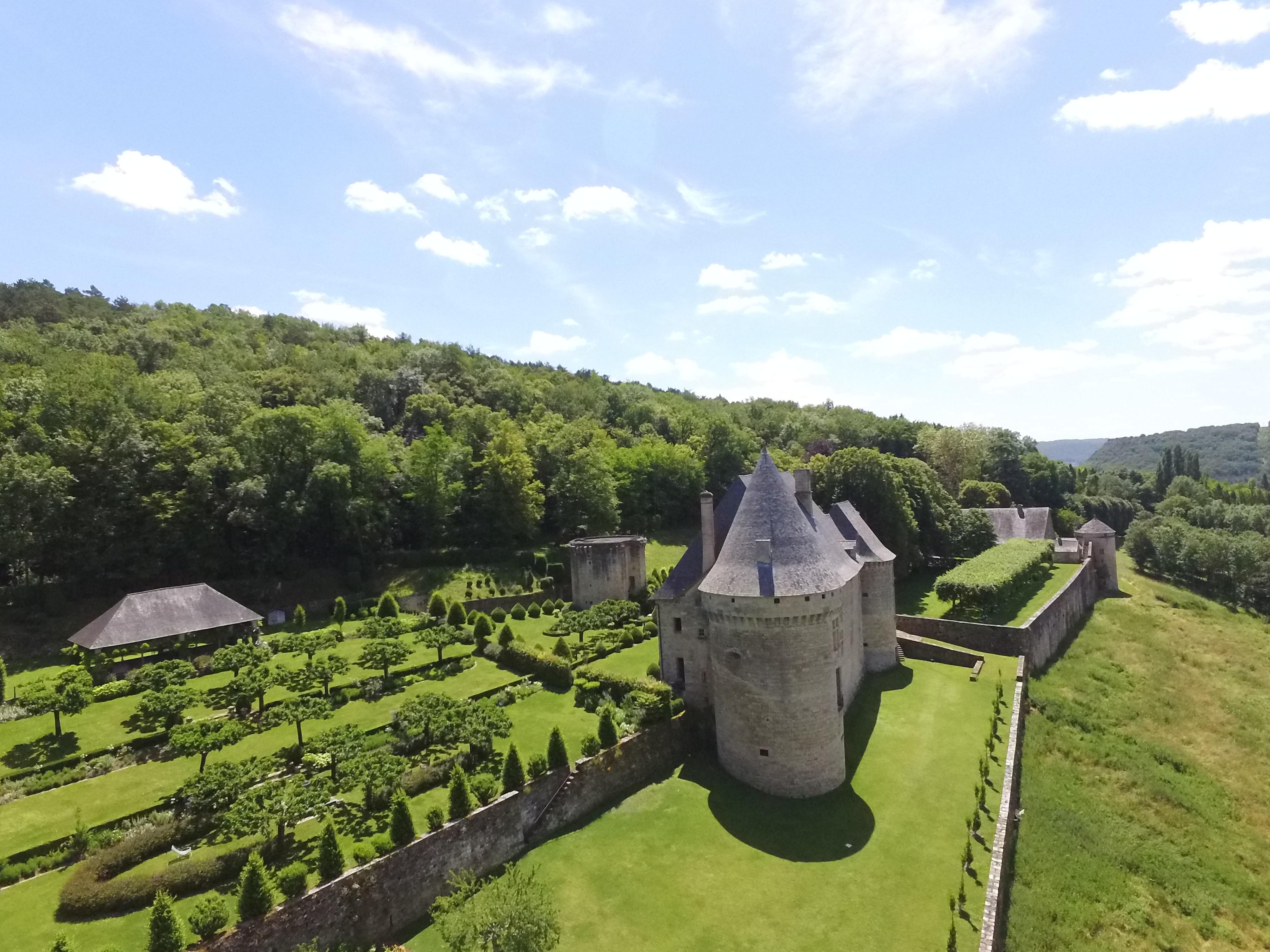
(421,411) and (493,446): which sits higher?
(421,411)

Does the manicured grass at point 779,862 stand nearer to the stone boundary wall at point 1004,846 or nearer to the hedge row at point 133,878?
the stone boundary wall at point 1004,846

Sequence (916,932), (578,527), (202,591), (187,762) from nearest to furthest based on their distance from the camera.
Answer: (916,932) < (187,762) < (202,591) < (578,527)

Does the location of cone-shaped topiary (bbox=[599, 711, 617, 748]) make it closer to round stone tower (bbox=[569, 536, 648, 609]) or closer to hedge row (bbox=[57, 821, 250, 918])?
hedge row (bbox=[57, 821, 250, 918])

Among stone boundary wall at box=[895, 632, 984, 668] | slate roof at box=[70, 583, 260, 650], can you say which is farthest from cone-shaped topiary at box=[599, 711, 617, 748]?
slate roof at box=[70, 583, 260, 650]

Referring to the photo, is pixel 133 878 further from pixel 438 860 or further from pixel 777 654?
pixel 777 654

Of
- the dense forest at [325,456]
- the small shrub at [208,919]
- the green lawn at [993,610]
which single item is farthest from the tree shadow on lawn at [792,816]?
the dense forest at [325,456]

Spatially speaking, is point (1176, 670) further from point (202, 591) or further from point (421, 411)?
point (421, 411)

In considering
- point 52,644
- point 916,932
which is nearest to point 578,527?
point 52,644
